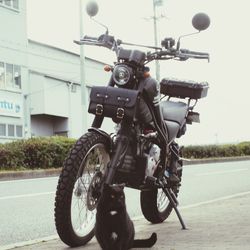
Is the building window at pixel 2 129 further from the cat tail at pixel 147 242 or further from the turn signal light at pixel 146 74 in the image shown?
the cat tail at pixel 147 242

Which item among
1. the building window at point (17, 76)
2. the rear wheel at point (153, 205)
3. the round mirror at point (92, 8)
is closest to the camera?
the round mirror at point (92, 8)

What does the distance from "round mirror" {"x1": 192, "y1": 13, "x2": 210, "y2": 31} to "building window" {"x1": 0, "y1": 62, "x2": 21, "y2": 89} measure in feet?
91.5

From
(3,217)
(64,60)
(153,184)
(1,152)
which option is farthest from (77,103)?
(153,184)

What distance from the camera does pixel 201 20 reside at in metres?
4.46

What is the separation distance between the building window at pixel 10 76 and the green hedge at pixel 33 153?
1346cm

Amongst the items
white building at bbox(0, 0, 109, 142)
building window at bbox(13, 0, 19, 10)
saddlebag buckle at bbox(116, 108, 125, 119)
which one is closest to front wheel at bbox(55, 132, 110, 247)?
saddlebag buckle at bbox(116, 108, 125, 119)

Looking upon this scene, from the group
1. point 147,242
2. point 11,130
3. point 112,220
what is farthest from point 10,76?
point 112,220

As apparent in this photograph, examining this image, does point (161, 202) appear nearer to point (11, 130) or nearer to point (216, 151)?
point (216, 151)

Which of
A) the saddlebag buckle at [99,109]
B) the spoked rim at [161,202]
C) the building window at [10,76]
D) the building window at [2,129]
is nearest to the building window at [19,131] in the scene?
the building window at [2,129]

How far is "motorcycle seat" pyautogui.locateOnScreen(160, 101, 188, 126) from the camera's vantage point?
527cm

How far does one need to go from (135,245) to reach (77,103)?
3571cm

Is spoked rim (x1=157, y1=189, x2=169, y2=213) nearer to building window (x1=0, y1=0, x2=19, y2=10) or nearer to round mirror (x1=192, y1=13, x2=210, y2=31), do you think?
round mirror (x1=192, y1=13, x2=210, y2=31)

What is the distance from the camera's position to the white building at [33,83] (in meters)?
32.0

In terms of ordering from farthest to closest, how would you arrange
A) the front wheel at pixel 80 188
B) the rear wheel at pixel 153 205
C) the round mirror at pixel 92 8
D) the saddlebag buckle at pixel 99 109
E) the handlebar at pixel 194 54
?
the rear wheel at pixel 153 205, the handlebar at pixel 194 54, the round mirror at pixel 92 8, the saddlebag buckle at pixel 99 109, the front wheel at pixel 80 188
